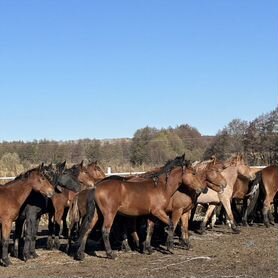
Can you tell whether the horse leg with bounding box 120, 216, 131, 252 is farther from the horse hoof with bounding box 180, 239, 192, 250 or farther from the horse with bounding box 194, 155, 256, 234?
the horse with bounding box 194, 155, 256, 234

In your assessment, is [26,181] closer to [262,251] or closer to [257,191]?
[262,251]

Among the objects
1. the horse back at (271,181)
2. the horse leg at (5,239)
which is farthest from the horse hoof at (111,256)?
the horse back at (271,181)

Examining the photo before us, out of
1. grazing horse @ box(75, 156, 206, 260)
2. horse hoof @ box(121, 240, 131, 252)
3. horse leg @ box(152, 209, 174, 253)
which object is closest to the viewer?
grazing horse @ box(75, 156, 206, 260)

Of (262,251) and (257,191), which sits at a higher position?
(257,191)

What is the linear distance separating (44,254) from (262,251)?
4160mm

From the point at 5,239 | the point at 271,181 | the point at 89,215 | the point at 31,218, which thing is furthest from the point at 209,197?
the point at 5,239

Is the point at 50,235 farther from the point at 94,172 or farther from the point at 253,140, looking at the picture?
the point at 253,140

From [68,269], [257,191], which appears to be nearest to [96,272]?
[68,269]

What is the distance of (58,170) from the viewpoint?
11570mm

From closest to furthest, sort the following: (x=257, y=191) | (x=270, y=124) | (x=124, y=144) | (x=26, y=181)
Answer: (x=26, y=181)
(x=257, y=191)
(x=270, y=124)
(x=124, y=144)

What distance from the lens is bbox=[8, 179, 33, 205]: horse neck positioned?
9766 mm

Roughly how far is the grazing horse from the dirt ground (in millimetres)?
434

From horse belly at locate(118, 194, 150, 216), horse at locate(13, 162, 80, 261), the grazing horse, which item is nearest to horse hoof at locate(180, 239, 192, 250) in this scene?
the grazing horse

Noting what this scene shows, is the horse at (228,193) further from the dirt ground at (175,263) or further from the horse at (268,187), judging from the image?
the dirt ground at (175,263)
